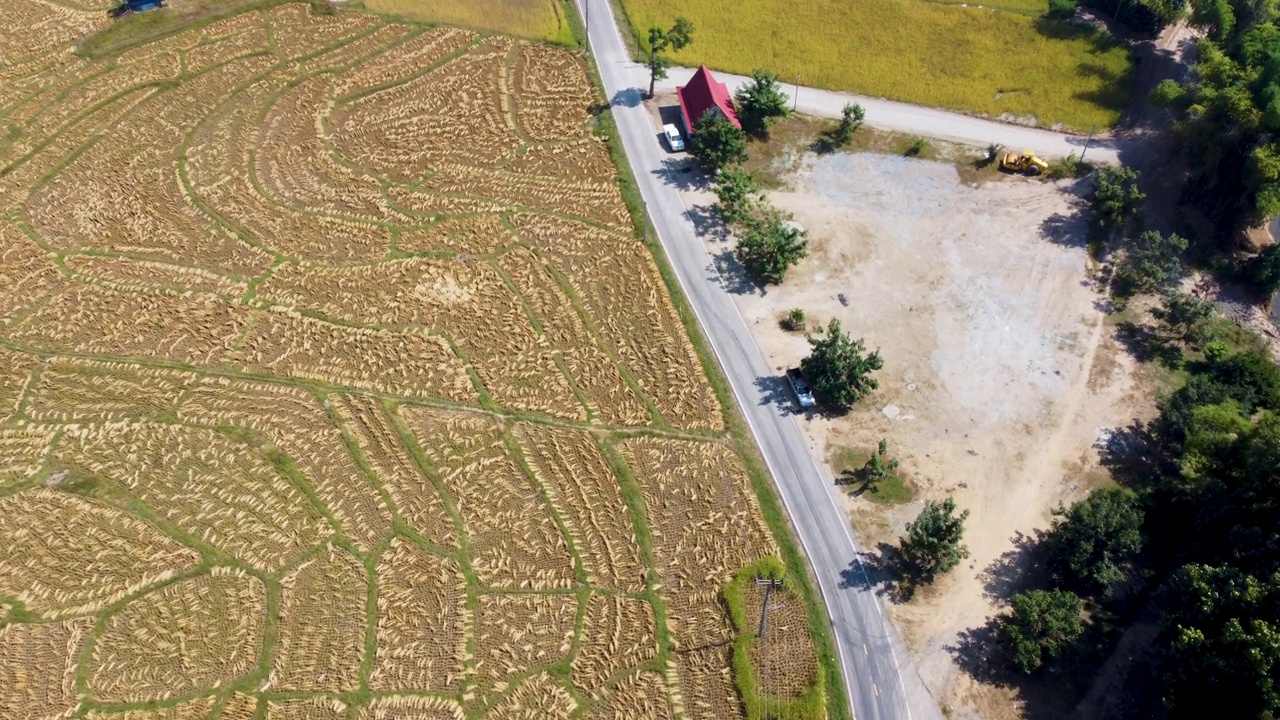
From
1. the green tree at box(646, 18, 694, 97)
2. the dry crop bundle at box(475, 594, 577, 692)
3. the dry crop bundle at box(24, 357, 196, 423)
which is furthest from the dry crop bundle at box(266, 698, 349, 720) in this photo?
the green tree at box(646, 18, 694, 97)

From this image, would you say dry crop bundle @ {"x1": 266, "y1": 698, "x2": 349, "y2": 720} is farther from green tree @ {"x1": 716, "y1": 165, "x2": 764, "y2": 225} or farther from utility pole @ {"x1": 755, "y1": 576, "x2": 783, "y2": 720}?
green tree @ {"x1": 716, "y1": 165, "x2": 764, "y2": 225}

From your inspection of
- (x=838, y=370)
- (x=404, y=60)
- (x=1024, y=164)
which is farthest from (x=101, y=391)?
(x=1024, y=164)

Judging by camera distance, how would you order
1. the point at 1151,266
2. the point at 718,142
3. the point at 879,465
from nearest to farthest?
1. the point at 879,465
2. the point at 1151,266
3. the point at 718,142

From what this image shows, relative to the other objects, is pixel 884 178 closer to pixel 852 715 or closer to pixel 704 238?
pixel 704 238

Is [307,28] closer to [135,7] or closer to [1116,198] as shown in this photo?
[135,7]

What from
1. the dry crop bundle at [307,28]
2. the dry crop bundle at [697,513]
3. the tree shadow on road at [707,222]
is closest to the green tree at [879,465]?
the dry crop bundle at [697,513]
